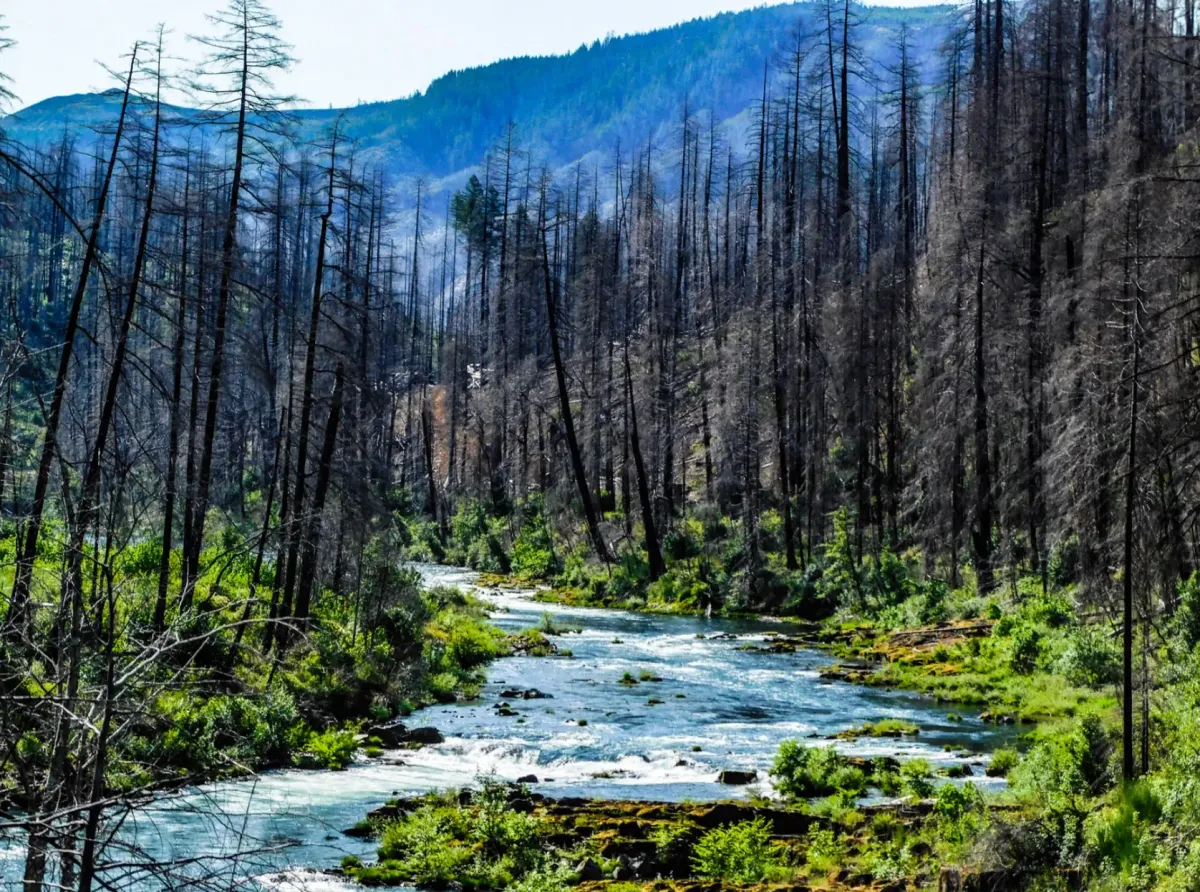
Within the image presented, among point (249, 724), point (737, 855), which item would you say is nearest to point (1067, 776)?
point (737, 855)

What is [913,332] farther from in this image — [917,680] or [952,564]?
[917,680]

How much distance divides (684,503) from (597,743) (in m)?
31.2

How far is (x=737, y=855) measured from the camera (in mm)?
12961

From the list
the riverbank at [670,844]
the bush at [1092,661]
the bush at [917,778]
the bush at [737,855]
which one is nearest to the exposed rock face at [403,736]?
the riverbank at [670,844]

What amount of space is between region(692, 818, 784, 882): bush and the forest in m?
0.05

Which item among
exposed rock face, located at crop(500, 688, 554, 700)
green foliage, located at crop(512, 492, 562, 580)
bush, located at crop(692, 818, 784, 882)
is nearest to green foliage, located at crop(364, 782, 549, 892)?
bush, located at crop(692, 818, 784, 882)

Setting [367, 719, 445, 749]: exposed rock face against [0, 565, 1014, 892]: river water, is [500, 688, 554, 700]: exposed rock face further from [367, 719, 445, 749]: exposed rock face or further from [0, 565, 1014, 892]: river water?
[367, 719, 445, 749]: exposed rock face

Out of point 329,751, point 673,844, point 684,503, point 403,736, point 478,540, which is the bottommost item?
point 478,540

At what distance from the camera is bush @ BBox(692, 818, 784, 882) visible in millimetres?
12773

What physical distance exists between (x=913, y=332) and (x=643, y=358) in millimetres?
11752

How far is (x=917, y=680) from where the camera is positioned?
81.7 feet

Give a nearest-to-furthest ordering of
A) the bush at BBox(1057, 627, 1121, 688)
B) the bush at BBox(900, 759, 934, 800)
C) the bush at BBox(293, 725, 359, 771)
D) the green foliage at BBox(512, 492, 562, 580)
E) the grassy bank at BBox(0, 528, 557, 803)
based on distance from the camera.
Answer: the bush at BBox(900, 759, 934, 800)
the grassy bank at BBox(0, 528, 557, 803)
the bush at BBox(293, 725, 359, 771)
the bush at BBox(1057, 627, 1121, 688)
the green foliage at BBox(512, 492, 562, 580)

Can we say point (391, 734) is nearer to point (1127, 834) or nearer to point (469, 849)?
point (469, 849)

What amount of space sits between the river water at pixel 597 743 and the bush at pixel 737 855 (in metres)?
2.81
